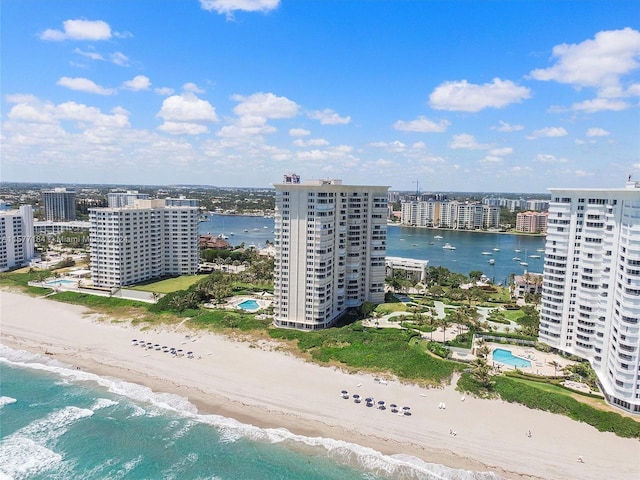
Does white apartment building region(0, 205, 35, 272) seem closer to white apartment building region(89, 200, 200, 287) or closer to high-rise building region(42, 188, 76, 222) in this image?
white apartment building region(89, 200, 200, 287)

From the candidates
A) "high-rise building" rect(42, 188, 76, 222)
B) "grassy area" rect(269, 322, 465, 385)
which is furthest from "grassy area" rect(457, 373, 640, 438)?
"high-rise building" rect(42, 188, 76, 222)

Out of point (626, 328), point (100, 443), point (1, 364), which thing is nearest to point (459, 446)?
point (626, 328)

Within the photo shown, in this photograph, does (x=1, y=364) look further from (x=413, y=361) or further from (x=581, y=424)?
(x=581, y=424)

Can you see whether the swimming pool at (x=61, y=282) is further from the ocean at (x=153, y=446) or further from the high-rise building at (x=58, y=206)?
the high-rise building at (x=58, y=206)

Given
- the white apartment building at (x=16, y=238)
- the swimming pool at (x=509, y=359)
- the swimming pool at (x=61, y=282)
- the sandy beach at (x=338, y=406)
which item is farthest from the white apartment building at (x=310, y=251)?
the white apartment building at (x=16, y=238)

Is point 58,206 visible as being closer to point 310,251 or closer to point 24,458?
point 310,251
